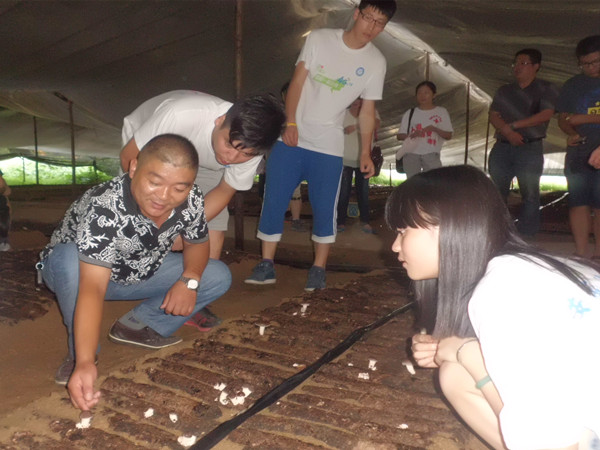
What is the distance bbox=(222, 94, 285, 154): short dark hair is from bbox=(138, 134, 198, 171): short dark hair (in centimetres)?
35

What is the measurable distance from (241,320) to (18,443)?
1.26 metres

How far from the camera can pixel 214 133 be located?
2.42 m

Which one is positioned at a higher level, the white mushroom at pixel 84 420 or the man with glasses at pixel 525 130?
A: the man with glasses at pixel 525 130

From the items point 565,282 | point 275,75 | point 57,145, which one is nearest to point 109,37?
point 275,75

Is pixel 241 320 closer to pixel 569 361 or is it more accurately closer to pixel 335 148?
pixel 335 148

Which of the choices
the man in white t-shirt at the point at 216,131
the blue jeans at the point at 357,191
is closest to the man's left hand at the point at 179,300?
the man in white t-shirt at the point at 216,131

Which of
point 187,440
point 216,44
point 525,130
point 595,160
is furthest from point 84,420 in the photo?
point 216,44

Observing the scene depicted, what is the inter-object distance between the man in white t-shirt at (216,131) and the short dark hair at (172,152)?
0.36m

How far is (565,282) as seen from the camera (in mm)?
1138

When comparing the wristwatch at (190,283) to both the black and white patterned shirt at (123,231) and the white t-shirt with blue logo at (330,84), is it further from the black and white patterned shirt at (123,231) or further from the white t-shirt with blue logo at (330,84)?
the white t-shirt with blue logo at (330,84)

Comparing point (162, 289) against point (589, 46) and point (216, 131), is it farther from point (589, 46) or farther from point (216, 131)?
point (589, 46)

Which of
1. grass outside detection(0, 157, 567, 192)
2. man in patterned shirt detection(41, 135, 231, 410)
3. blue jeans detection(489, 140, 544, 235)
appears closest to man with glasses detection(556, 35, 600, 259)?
blue jeans detection(489, 140, 544, 235)

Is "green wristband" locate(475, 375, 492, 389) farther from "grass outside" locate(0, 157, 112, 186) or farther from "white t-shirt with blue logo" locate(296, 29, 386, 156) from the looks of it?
"grass outside" locate(0, 157, 112, 186)

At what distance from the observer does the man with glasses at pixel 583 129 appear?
3.67 m
